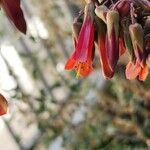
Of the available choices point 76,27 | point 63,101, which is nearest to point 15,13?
point 76,27

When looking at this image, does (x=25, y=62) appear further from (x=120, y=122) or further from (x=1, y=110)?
(x=1, y=110)

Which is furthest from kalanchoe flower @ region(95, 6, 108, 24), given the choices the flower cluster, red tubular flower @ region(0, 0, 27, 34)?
red tubular flower @ region(0, 0, 27, 34)

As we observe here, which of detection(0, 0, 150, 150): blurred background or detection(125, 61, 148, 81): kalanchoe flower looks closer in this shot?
detection(125, 61, 148, 81): kalanchoe flower

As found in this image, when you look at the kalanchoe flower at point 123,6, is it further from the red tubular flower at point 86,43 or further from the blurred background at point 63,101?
the blurred background at point 63,101

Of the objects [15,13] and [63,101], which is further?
[63,101]

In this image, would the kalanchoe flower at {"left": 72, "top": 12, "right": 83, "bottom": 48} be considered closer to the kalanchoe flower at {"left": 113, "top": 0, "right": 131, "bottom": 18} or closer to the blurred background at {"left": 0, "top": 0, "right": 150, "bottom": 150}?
the kalanchoe flower at {"left": 113, "top": 0, "right": 131, "bottom": 18}

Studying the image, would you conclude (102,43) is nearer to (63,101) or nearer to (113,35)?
(113,35)

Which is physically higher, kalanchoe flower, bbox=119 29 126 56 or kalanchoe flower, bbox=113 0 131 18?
kalanchoe flower, bbox=113 0 131 18

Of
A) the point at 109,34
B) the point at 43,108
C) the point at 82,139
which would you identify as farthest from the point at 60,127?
the point at 109,34
